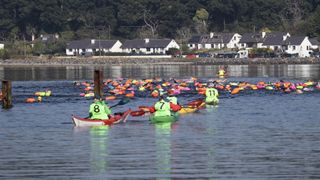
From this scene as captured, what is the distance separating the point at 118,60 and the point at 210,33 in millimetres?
18441

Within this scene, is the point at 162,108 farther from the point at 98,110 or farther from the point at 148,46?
the point at 148,46

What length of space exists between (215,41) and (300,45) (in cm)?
1575

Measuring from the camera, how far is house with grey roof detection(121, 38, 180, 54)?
157750 mm

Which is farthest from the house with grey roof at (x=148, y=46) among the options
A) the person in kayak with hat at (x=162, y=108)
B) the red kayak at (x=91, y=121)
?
the red kayak at (x=91, y=121)

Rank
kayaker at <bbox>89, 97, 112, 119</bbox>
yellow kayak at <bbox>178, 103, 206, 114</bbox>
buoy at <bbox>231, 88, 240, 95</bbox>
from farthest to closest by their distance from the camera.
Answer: buoy at <bbox>231, 88, 240, 95</bbox>
yellow kayak at <bbox>178, 103, 206, 114</bbox>
kayaker at <bbox>89, 97, 112, 119</bbox>

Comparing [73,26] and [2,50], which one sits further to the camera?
[73,26]

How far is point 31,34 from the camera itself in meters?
172

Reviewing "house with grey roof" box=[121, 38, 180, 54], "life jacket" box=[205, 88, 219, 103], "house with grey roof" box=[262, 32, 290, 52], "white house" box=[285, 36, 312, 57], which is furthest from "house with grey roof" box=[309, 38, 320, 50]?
"life jacket" box=[205, 88, 219, 103]

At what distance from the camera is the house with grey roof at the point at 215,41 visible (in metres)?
160

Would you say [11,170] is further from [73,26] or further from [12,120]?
[73,26]

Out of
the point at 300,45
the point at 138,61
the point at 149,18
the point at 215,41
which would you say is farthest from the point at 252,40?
the point at 149,18

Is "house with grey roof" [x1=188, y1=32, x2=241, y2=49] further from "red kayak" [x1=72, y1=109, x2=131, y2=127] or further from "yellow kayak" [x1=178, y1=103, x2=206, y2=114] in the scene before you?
"red kayak" [x1=72, y1=109, x2=131, y2=127]

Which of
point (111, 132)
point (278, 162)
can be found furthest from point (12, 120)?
point (278, 162)

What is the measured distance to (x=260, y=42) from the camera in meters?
157
